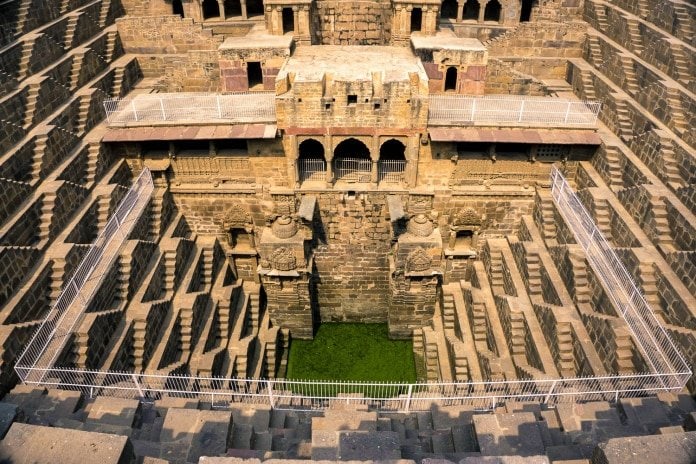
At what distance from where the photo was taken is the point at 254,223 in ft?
64.7

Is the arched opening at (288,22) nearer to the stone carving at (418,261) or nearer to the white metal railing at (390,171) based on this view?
the white metal railing at (390,171)

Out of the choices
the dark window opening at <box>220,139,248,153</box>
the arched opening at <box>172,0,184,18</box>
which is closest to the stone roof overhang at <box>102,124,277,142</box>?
the dark window opening at <box>220,139,248,153</box>

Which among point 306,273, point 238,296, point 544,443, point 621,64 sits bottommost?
point 238,296

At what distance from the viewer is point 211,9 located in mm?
26359

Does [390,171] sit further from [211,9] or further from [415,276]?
[211,9]

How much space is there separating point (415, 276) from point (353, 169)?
193 inches

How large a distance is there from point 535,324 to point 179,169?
14059 millimetres

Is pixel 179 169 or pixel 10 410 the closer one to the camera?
pixel 10 410

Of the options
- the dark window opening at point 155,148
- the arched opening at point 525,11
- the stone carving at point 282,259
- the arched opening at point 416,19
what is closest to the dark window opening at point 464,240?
the stone carving at point 282,259

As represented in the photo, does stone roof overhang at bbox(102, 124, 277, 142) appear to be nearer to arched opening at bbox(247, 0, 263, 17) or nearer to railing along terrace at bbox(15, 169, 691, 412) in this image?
railing along terrace at bbox(15, 169, 691, 412)

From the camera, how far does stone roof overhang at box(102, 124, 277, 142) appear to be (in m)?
17.3

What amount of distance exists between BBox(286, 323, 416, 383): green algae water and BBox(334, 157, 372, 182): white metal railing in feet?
21.5

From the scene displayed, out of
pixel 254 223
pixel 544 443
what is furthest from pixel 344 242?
pixel 544 443

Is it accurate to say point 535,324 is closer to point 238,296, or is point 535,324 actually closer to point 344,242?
point 344,242
